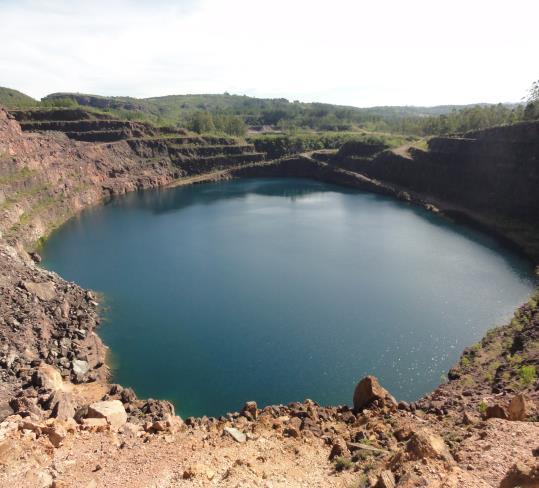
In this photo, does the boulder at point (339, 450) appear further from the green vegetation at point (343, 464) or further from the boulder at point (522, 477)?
the boulder at point (522, 477)

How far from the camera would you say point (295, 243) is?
236 ft

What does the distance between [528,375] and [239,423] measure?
19.0m

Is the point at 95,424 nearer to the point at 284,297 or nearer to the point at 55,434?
the point at 55,434

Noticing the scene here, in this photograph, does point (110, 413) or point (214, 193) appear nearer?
point (110, 413)

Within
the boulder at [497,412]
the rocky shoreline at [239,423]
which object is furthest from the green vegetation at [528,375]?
the boulder at [497,412]

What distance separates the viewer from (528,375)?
27672 millimetres

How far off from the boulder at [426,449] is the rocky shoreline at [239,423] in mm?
53

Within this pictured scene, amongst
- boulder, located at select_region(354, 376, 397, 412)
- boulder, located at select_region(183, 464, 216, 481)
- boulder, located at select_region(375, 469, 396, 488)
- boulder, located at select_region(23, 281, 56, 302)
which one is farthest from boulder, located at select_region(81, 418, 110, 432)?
boulder, located at select_region(23, 281, 56, 302)

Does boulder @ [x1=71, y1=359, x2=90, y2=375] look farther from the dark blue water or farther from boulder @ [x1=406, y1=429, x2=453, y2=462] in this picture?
boulder @ [x1=406, y1=429, x2=453, y2=462]

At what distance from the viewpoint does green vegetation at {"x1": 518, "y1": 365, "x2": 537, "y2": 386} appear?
27.3 m

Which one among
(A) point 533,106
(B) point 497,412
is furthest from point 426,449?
(A) point 533,106

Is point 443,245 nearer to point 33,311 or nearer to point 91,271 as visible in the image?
point 91,271

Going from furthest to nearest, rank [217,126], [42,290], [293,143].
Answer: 1. [217,126]
2. [293,143]
3. [42,290]

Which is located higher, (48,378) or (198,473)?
(198,473)
